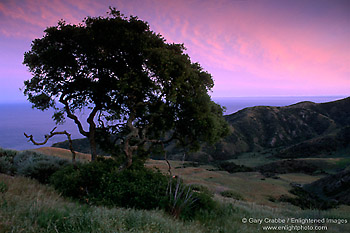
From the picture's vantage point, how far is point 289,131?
87500 millimetres

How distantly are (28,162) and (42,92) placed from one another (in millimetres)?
4106

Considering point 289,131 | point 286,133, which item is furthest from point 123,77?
point 289,131

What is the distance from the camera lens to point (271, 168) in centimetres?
4531

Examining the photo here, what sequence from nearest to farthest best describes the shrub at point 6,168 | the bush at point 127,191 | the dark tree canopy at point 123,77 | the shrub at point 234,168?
1. the bush at point 127,191
2. the shrub at point 6,168
3. the dark tree canopy at point 123,77
4. the shrub at point 234,168

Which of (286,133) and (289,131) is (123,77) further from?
(289,131)

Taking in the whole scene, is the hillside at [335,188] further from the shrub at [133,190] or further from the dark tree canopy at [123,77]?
the shrub at [133,190]

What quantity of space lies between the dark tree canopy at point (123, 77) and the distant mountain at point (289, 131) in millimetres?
56599

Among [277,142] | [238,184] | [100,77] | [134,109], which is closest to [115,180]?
[134,109]

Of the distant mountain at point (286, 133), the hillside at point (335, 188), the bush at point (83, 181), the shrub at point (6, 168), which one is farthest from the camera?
the distant mountain at point (286, 133)

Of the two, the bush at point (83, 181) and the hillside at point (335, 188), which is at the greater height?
the bush at point (83, 181)

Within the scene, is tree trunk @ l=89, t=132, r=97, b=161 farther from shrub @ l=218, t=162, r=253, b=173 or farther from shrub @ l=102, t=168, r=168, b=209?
shrub @ l=218, t=162, r=253, b=173

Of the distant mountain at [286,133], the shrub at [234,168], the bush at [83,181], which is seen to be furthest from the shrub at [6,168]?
the distant mountain at [286,133]

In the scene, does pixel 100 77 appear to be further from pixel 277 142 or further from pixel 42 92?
pixel 277 142

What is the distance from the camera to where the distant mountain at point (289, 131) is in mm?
58406
